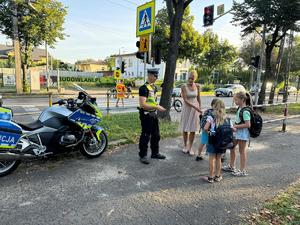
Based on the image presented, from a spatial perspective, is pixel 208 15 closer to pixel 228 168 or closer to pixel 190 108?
pixel 190 108

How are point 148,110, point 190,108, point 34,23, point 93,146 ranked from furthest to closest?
point 34,23, point 190,108, point 93,146, point 148,110

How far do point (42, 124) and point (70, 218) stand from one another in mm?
1907

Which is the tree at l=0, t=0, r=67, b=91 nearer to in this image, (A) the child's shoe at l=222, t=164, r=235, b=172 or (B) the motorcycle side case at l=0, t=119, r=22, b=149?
(B) the motorcycle side case at l=0, t=119, r=22, b=149

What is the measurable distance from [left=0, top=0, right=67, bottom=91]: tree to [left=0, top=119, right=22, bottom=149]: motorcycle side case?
16.7 metres

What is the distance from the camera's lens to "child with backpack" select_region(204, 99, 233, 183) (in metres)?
3.72

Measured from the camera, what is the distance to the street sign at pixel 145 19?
6965mm

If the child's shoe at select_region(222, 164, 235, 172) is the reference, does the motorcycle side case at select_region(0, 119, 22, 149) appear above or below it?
above

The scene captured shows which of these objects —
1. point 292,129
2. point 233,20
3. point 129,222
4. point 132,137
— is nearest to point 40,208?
point 129,222

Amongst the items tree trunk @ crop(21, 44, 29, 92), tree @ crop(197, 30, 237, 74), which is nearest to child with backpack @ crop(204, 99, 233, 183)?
tree trunk @ crop(21, 44, 29, 92)

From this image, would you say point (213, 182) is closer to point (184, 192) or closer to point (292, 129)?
point (184, 192)

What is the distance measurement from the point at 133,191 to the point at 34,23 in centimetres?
1909

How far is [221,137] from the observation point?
371cm

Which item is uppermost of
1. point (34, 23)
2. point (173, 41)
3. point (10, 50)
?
point (10, 50)

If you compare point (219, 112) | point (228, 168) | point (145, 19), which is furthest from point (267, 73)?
point (219, 112)
